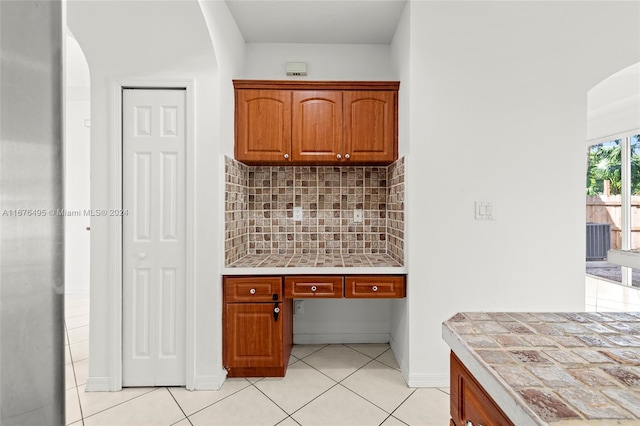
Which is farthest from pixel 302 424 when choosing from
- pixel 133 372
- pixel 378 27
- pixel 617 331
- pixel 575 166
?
pixel 378 27

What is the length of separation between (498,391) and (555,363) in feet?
0.61

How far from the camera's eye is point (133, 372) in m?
2.20

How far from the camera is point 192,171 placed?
219cm

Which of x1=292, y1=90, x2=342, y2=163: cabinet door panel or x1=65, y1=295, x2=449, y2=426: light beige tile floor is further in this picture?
x1=292, y1=90, x2=342, y2=163: cabinet door panel

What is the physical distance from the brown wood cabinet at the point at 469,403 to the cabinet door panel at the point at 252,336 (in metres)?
1.51

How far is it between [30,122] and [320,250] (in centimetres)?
268

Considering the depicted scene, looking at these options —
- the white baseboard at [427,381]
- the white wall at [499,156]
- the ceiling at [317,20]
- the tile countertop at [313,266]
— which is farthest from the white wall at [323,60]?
the white baseboard at [427,381]

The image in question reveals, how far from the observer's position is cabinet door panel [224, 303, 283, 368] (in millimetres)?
2277

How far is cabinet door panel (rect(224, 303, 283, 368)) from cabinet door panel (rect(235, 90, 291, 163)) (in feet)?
3.71

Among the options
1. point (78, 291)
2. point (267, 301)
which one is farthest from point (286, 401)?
point (78, 291)

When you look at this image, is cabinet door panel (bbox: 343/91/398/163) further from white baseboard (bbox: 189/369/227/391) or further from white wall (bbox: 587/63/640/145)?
white wall (bbox: 587/63/640/145)

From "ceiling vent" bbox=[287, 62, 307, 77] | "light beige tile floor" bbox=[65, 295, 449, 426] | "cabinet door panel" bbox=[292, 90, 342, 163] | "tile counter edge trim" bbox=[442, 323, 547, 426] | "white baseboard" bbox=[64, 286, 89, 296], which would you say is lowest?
"light beige tile floor" bbox=[65, 295, 449, 426]

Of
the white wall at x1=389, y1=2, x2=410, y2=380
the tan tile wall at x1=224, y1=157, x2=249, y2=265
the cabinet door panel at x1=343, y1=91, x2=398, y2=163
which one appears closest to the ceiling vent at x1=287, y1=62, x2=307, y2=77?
the cabinet door panel at x1=343, y1=91, x2=398, y2=163

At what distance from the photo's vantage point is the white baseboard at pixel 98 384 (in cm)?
216
